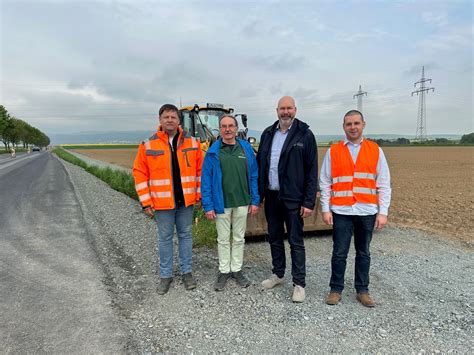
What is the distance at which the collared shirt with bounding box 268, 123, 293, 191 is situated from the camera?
3750mm

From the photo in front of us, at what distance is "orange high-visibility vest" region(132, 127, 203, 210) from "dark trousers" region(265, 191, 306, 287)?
1.00m

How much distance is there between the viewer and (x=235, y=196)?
3.90 meters

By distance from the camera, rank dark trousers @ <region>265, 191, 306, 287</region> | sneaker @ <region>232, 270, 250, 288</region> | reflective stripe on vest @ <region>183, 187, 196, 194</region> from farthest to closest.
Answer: sneaker @ <region>232, 270, 250, 288</region> < reflective stripe on vest @ <region>183, 187, 196, 194</region> < dark trousers @ <region>265, 191, 306, 287</region>

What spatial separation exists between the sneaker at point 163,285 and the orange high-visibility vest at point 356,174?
2227 mm

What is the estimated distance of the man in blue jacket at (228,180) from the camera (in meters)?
3.86

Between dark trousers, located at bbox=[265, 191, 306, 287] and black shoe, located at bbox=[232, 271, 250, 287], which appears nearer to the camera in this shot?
dark trousers, located at bbox=[265, 191, 306, 287]

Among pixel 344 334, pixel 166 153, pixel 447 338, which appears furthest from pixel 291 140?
pixel 447 338

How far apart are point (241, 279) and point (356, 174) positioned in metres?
1.90

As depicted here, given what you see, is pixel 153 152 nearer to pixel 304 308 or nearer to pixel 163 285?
pixel 163 285

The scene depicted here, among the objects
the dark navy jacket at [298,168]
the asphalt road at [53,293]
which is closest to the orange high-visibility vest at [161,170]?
the dark navy jacket at [298,168]

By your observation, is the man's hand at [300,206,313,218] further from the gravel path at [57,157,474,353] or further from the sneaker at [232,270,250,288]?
the sneaker at [232,270,250,288]

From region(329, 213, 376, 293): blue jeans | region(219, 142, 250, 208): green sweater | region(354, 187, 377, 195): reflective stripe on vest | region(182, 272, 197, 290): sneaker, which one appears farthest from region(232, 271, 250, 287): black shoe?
region(354, 187, 377, 195): reflective stripe on vest

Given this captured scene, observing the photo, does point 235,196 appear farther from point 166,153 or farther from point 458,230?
point 458,230

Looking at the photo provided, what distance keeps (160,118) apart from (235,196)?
1259mm
